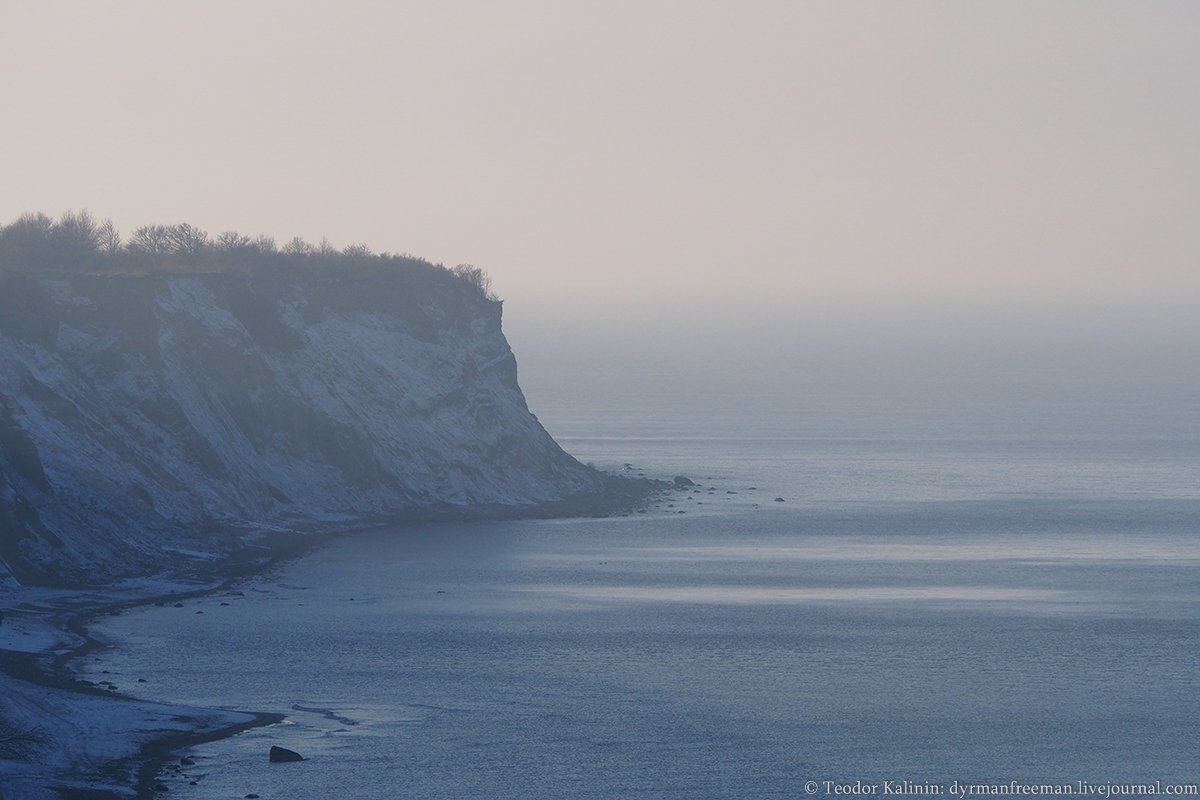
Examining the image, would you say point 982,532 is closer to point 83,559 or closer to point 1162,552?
point 1162,552

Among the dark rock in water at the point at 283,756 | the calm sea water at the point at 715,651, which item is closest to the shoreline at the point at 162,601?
the calm sea water at the point at 715,651

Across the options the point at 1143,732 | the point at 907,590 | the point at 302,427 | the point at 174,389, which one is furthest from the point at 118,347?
the point at 1143,732

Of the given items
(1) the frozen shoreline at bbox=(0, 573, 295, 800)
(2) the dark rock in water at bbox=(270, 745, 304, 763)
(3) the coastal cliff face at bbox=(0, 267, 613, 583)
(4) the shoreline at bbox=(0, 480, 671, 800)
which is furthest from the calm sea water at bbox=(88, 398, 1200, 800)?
(3) the coastal cliff face at bbox=(0, 267, 613, 583)

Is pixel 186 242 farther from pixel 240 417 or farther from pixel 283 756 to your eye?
pixel 283 756

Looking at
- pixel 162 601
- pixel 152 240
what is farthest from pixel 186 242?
pixel 162 601

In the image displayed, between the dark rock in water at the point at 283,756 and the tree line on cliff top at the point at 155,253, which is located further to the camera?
the tree line on cliff top at the point at 155,253

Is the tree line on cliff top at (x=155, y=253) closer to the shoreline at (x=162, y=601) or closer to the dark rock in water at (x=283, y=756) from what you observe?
the shoreline at (x=162, y=601)
